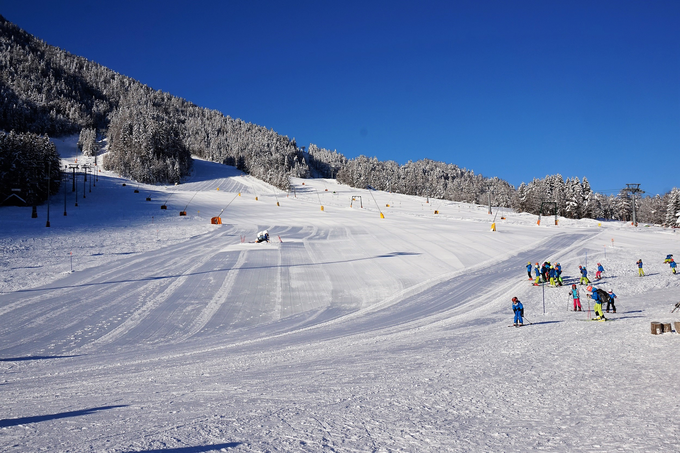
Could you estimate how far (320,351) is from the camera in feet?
39.4

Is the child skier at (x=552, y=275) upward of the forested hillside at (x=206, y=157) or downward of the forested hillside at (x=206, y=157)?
downward

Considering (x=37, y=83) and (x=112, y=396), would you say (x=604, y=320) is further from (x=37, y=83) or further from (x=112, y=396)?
(x=37, y=83)

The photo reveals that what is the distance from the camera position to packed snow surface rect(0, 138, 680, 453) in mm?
6027

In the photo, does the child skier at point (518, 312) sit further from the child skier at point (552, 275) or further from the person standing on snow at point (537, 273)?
the child skier at point (552, 275)

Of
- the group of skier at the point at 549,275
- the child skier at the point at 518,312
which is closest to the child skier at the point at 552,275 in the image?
the group of skier at the point at 549,275

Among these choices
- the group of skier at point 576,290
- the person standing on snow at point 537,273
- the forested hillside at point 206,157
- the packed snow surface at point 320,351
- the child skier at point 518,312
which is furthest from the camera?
the forested hillside at point 206,157

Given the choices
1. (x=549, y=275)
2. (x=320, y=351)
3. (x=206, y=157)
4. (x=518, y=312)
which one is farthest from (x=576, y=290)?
(x=206, y=157)

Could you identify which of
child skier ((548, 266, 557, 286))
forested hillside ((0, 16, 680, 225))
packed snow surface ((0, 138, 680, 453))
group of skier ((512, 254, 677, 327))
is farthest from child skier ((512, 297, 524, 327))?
forested hillside ((0, 16, 680, 225))

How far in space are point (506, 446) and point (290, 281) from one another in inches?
754

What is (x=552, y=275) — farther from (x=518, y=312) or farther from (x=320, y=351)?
(x=320, y=351)

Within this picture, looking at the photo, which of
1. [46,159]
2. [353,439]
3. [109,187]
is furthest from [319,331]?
[109,187]

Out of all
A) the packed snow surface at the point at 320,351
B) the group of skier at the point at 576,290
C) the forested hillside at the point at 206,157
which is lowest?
the packed snow surface at the point at 320,351

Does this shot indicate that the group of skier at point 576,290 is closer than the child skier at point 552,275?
Yes

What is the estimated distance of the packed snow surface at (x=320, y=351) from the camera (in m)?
6.03
